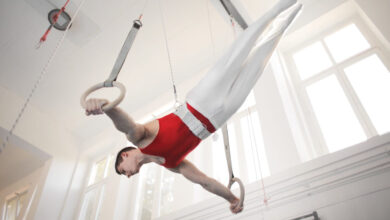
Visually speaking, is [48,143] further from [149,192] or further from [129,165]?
[129,165]

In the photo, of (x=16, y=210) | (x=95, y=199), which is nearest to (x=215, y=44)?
(x=95, y=199)

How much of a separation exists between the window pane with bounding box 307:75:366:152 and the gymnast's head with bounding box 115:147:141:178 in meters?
2.19

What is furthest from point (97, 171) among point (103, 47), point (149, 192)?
point (103, 47)

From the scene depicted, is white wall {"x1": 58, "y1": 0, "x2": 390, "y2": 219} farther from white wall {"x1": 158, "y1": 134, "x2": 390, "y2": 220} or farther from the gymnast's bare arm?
the gymnast's bare arm

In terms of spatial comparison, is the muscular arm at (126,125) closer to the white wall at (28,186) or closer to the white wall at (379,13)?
the white wall at (379,13)

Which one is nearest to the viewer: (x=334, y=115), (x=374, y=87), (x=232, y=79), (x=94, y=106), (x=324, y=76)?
(x=94, y=106)

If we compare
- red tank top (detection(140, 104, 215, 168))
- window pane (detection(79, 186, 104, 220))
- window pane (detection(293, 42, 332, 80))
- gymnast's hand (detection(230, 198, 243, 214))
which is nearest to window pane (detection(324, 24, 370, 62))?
window pane (detection(293, 42, 332, 80))

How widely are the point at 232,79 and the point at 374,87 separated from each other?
219 centimetres

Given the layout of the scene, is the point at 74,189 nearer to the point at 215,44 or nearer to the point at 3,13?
the point at 3,13

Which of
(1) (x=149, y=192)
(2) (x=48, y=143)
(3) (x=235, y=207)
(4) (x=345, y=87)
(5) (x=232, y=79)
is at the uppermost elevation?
(2) (x=48, y=143)

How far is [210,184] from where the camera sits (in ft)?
6.96

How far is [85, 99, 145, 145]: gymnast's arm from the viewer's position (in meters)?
1.60

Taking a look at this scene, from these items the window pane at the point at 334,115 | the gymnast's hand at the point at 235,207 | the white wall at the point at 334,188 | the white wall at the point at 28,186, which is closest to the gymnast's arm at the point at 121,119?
the gymnast's hand at the point at 235,207

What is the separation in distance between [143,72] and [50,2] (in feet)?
5.84
